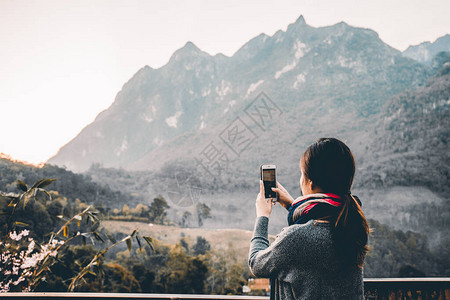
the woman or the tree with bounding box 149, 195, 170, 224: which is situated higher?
the woman

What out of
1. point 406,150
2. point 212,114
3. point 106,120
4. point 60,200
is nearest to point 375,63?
point 406,150

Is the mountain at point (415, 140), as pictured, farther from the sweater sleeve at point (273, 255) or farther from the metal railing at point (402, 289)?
the sweater sleeve at point (273, 255)

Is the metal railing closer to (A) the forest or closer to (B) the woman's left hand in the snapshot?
(B) the woman's left hand

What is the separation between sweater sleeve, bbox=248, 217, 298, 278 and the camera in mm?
645

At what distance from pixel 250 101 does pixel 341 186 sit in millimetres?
4857

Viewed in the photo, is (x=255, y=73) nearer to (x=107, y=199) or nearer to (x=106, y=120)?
(x=106, y=120)

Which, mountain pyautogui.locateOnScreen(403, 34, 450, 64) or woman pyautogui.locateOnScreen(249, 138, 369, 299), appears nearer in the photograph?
woman pyautogui.locateOnScreen(249, 138, 369, 299)

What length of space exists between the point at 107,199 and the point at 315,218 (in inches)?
149

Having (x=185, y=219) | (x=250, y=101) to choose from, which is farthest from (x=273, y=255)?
(x=250, y=101)

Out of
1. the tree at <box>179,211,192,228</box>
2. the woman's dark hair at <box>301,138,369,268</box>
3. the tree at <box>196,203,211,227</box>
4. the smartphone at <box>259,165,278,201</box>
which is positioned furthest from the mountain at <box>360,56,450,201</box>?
the woman's dark hair at <box>301,138,369,268</box>

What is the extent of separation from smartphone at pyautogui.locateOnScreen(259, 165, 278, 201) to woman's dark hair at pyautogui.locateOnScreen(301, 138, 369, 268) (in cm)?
18

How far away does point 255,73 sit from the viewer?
6.43 meters

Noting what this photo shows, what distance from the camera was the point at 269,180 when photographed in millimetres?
913

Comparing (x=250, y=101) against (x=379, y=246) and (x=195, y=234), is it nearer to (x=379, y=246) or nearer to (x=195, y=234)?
(x=195, y=234)
